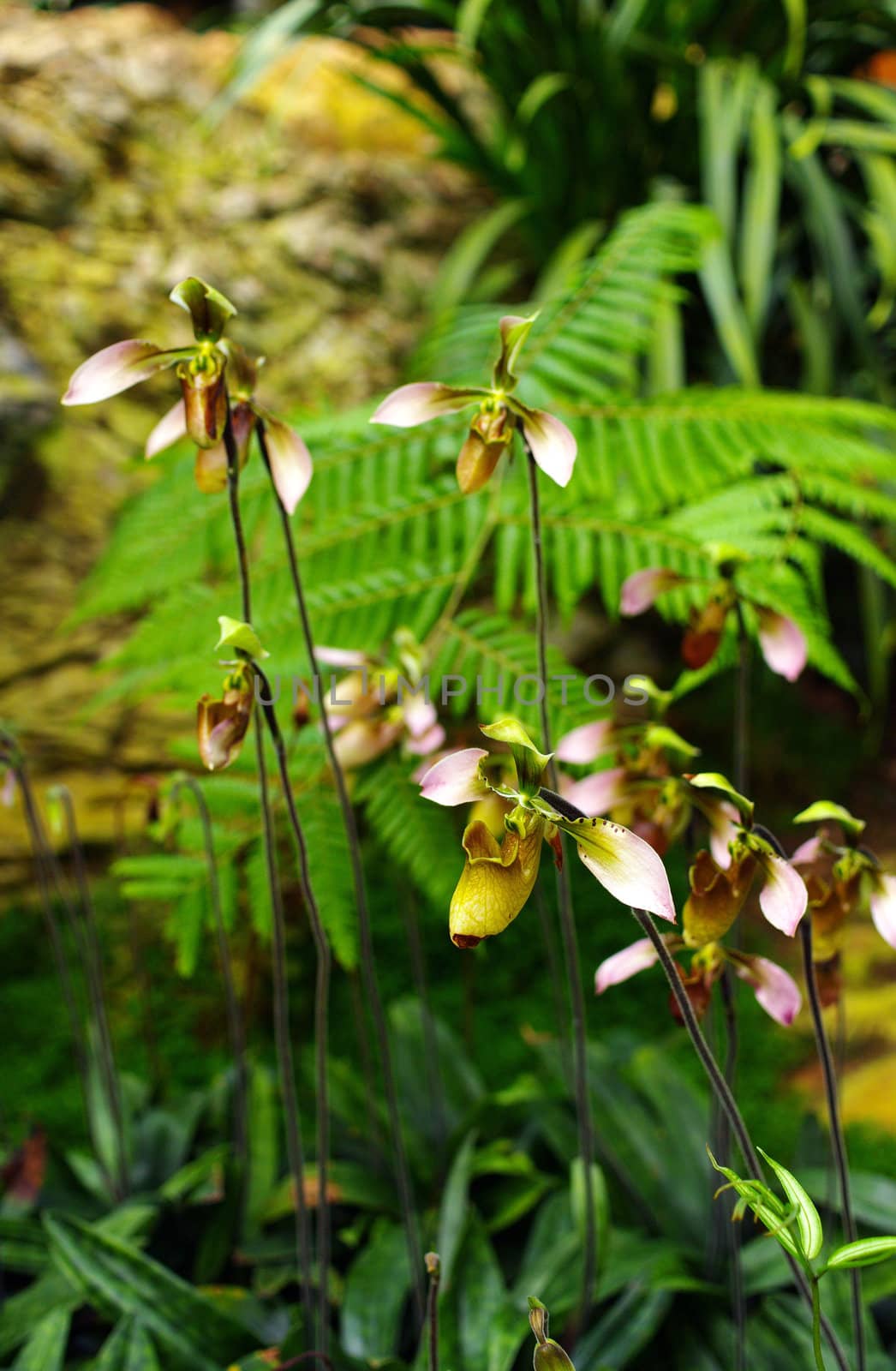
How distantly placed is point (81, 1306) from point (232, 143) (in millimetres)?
1971

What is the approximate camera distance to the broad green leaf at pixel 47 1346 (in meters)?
0.77

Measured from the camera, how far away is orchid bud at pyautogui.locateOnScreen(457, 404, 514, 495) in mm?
555

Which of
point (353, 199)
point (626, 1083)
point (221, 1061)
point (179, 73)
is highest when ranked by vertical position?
point (179, 73)

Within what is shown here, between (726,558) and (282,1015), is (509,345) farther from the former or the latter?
(282,1015)

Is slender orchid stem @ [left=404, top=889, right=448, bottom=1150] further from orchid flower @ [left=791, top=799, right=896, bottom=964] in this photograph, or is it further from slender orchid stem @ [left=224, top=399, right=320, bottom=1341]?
orchid flower @ [left=791, top=799, right=896, bottom=964]

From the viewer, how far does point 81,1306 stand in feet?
2.91

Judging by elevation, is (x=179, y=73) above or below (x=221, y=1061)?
above

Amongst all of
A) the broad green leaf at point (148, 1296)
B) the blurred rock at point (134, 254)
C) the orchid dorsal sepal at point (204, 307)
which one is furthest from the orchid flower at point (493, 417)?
the blurred rock at point (134, 254)

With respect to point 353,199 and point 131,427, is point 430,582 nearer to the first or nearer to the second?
point 131,427

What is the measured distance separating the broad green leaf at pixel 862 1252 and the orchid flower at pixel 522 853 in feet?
0.54

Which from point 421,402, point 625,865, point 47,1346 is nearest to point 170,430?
point 421,402

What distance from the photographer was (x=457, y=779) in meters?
0.46

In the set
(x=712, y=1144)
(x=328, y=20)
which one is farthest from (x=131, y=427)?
(x=712, y=1144)

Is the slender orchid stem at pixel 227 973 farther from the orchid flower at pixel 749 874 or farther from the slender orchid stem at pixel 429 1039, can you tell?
the orchid flower at pixel 749 874
